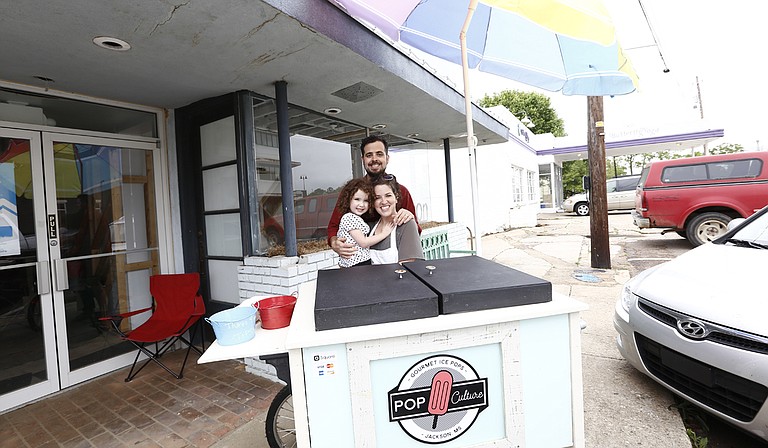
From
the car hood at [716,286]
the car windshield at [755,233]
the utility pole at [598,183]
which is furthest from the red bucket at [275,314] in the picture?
the utility pole at [598,183]

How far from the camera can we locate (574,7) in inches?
83.0

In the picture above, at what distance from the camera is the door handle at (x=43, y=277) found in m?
2.90

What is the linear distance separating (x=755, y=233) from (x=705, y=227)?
215 inches

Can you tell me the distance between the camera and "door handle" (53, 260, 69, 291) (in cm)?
299

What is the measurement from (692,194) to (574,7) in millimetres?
6853

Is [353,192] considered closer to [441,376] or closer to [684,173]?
[441,376]

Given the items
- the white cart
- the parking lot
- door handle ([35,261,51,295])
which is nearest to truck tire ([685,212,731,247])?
the parking lot

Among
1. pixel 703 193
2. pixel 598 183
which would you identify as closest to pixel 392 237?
pixel 598 183

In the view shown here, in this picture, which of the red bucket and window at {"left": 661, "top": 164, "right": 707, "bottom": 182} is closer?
the red bucket

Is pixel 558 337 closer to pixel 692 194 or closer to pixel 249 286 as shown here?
pixel 249 286

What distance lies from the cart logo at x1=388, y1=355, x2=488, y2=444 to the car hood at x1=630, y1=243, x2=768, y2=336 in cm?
149

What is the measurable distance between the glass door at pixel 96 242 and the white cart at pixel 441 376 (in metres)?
2.74

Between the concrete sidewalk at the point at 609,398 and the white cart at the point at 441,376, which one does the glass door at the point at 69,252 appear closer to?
the concrete sidewalk at the point at 609,398

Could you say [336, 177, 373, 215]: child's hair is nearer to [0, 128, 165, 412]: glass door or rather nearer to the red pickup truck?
[0, 128, 165, 412]: glass door
